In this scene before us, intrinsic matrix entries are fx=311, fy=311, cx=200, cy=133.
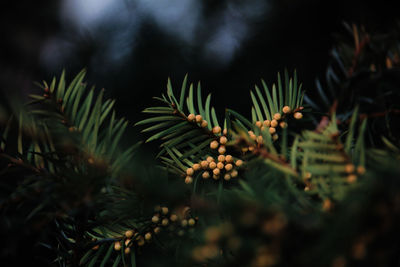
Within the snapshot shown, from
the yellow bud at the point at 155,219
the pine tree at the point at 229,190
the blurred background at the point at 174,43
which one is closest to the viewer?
the pine tree at the point at 229,190

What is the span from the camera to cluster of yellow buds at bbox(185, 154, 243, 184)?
0.89 ft

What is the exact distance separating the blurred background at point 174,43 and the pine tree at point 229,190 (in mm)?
384

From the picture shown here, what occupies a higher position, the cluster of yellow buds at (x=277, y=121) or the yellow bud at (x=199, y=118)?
the yellow bud at (x=199, y=118)

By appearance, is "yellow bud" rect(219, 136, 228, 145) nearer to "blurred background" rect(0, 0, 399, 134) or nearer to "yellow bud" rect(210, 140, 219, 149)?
"yellow bud" rect(210, 140, 219, 149)

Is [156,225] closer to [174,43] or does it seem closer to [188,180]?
[188,180]

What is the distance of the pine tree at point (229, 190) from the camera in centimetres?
15

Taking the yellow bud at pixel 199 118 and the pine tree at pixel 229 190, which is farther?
the yellow bud at pixel 199 118

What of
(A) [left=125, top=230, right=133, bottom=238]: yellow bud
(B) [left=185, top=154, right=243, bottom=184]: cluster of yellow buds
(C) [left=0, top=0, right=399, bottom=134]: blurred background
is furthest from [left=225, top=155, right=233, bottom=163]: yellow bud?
(C) [left=0, top=0, right=399, bottom=134]: blurred background

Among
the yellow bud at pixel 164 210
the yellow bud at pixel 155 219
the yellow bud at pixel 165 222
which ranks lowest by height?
the yellow bud at pixel 165 222

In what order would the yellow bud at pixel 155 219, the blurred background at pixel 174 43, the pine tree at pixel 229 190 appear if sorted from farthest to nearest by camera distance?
the blurred background at pixel 174 43
the yellow bud at pixel 155 219
the pine tree at pixel 229 190

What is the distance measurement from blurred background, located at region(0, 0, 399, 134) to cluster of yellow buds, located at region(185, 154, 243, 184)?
1.25ft

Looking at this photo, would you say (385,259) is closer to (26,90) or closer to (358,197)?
(358,197)

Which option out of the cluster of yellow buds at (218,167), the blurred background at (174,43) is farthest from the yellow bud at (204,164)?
the blurred background at (174,43)

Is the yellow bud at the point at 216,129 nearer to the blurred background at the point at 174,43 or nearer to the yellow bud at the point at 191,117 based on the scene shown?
the yellow bud at the point at 191,117
